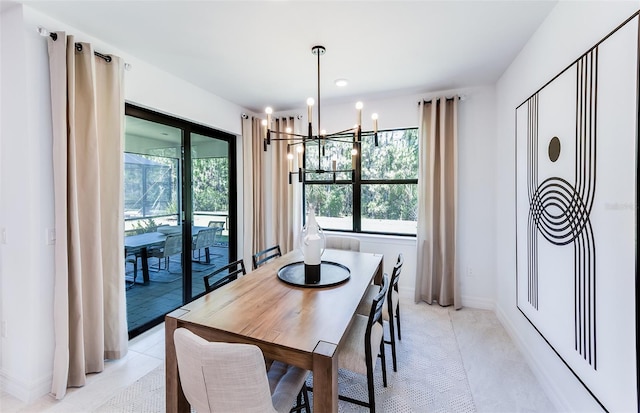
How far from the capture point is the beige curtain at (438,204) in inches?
133

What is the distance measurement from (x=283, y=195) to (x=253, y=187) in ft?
1.54

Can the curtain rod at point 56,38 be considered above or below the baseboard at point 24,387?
above

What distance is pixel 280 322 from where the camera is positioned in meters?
1.50

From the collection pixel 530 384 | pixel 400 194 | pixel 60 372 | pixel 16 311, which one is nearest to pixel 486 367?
pixel 530 384

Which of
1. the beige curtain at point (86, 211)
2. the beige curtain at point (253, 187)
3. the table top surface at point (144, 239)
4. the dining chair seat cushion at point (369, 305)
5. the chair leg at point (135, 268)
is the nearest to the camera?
the beige curtain at point (86, 211)

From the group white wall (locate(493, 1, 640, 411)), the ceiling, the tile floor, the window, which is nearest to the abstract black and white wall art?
white wall (locate(493, 1, 640, 411))

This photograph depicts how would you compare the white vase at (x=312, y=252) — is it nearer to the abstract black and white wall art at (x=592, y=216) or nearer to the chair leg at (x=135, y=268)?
the abstract black and white wall art at (x=592, y=216)

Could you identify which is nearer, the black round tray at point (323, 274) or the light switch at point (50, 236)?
the light switch at point (50, 236)

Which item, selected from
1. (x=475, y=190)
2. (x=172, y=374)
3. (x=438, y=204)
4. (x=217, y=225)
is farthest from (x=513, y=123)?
(x=217, y=225)

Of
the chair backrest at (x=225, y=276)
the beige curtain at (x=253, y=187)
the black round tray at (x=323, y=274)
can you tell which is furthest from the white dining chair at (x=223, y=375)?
the beige curtain at (x=253, y=187)

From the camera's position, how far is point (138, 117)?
9.02 ft

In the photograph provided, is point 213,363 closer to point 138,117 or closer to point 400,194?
point 138,117

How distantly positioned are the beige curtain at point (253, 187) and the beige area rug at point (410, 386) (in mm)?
2067

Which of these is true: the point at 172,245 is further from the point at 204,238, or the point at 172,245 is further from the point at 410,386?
the point at 410,386
